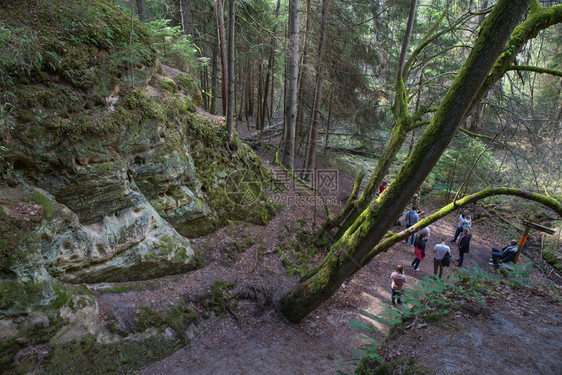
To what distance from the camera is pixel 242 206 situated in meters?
8.52

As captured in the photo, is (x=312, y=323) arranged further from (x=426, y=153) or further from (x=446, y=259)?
(x=426, y=153)

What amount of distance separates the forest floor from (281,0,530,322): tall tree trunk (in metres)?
1.12

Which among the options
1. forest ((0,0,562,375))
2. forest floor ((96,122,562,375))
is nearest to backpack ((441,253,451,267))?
forest ((0,0,562,375))

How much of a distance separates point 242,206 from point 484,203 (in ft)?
41.0

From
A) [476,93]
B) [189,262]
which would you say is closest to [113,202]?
[189,262]

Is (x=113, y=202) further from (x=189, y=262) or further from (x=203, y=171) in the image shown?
(x=203, y=171)

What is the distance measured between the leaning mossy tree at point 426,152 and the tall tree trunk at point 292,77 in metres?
5.91

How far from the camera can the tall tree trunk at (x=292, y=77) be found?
9.20 metres

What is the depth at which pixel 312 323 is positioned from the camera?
21.9 feet

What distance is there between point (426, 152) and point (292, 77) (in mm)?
7051

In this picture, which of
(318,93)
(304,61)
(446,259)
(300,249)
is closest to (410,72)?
(318,93)

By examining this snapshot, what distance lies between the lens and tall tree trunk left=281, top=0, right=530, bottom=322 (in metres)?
3.37

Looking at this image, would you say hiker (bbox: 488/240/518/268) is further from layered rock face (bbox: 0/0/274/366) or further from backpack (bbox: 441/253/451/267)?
layered rock face (bbox: 0/0/274/366)

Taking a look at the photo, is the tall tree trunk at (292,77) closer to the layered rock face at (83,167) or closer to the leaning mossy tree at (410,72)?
the leaning mossy tree at (410,72)
